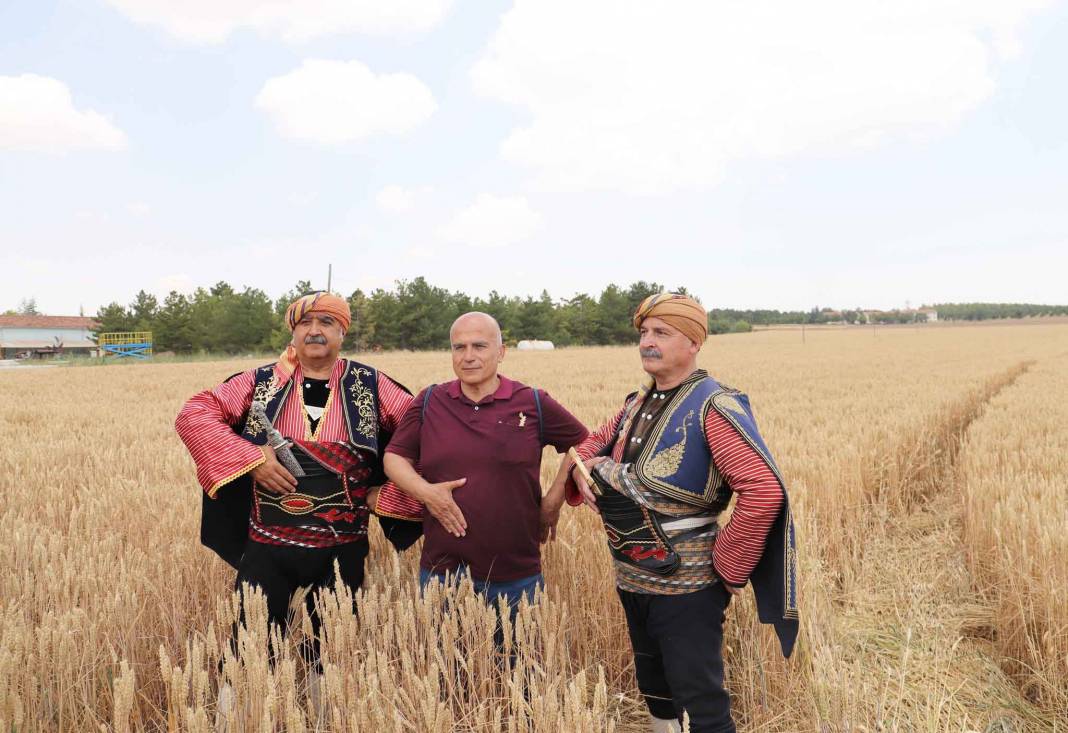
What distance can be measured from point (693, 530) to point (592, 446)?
52 cm

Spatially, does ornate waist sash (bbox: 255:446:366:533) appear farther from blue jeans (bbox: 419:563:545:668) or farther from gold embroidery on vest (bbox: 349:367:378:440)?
blue jeans (bbox: 419:563:545:668)

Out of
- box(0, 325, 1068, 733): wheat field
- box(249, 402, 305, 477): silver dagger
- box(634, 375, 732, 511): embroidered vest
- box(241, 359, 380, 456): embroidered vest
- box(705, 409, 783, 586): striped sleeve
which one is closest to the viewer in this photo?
box(0, 325, 1068, 733): wheat field

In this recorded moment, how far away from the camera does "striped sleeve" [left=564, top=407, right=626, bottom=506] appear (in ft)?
8.05

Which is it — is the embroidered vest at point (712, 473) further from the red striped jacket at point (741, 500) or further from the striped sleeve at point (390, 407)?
the striped sleeve at point (390, 407)

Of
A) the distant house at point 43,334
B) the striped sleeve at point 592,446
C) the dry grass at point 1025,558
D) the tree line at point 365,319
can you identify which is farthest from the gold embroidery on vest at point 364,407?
the distant house at point 43,334

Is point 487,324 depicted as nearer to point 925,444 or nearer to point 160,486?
point 160,486

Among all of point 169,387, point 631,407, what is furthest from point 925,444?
point 169,387

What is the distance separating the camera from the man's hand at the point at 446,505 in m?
2.38

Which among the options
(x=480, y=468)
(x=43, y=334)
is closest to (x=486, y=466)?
(x=480, y=468)

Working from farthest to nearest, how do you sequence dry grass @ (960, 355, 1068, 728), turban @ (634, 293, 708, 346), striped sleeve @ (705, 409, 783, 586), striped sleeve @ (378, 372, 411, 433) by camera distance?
dry grass @ (960, 355, 1068, 728) → striped sleeve @ (378, 372, 411, 433) → turban @ (634, 293, 708, 346) → striped sleeve @ (705, 409, 783, 586)

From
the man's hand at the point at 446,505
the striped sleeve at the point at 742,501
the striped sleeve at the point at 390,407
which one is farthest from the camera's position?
the striped sleeve at the point at 390,407

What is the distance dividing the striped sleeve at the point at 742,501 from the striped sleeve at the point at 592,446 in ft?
1.58

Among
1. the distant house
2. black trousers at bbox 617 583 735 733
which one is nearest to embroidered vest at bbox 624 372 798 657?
black trousers at bbox 617 583 735 733

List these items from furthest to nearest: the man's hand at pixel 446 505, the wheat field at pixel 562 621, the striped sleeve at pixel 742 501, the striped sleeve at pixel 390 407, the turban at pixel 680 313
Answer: the striped sleeve at pixel 390 407 < the man's hand at pixel 446 505 < the turban at pixel 680 313 < the striped sleeve at pixel 742 501 < the wheat field at pixel 562 621
